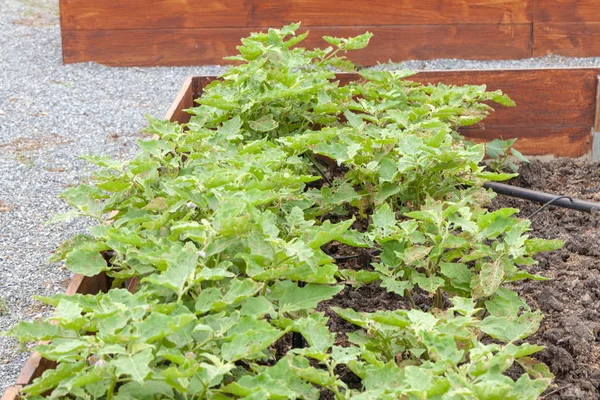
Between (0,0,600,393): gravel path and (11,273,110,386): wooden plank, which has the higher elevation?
(11,273,110,386): wooden plank

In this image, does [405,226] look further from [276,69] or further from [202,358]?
[276,69]

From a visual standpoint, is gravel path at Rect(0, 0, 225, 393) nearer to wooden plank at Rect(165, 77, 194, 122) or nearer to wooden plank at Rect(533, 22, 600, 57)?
wooden plank at Rect(165, 77, 194, 122)

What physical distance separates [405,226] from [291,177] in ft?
1.07

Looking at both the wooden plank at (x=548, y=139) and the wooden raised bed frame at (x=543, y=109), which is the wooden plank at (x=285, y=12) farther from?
the wooden plank at (x=548, y=139)

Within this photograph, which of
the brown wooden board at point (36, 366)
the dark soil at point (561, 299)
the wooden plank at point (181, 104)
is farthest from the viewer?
the wooden plank at point (181, 104)

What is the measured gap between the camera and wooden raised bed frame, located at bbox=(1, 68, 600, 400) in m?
3.96

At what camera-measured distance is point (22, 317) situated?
330 cm

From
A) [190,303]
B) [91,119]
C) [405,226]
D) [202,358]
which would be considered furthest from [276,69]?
[91,119]

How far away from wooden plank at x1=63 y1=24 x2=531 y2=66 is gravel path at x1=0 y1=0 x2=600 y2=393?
0.31 ft

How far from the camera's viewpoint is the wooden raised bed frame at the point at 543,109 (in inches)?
156

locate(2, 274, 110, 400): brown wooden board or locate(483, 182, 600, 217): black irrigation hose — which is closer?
locate(2, 274, 110, 400): brown wooden board

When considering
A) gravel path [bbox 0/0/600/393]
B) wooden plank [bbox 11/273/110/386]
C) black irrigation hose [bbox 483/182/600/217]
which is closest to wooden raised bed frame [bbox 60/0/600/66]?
gravel path [bbox 0/0/600/393]

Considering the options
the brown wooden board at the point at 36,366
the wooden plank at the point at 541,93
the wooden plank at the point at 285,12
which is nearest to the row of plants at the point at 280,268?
the brown wooden board at the point at 36,366

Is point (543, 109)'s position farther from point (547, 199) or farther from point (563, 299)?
point (563, 299)
